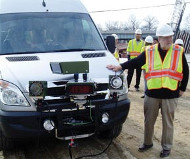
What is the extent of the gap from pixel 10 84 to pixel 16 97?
18cm

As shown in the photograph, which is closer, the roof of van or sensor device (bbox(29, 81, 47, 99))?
sensor device (bbox(29, 81, 47, 99))

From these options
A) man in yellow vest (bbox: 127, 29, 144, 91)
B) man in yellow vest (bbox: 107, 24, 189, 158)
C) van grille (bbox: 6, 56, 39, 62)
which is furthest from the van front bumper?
man in yellow vest (bbox: 127, 29, 144, 91)

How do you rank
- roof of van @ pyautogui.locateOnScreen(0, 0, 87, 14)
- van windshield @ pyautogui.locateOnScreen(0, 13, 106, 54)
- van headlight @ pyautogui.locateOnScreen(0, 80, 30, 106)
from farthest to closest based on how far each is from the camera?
roof of van @ pyautogui.locateOnScreen(0, 0, 87, 14), van windshield @ pyautogui.locateOnScreen(0, 13, 106, 54), van headlight @ pyautogui.locateOnScreen(0, 80, 30, 106)

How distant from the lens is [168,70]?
4172 millimetres

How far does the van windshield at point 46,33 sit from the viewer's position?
15.1 feet

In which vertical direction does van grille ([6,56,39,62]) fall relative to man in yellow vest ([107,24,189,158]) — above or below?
above

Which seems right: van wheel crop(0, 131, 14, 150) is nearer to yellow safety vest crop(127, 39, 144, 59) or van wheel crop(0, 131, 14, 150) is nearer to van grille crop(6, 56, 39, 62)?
van grille crop(6, 56, 39, 62)

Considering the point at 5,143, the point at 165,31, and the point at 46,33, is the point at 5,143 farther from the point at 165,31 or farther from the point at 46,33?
the point at 165,31

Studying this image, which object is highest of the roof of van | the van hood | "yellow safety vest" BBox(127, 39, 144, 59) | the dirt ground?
the roof of van

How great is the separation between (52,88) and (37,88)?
24 cm

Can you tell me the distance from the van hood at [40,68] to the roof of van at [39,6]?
1.14 m

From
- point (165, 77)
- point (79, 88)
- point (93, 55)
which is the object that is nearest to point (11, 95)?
point (79, 88)

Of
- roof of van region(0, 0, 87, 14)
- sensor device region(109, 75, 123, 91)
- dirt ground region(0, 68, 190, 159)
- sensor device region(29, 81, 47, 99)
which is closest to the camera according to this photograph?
sensor device region(29, 81, 47, 99)

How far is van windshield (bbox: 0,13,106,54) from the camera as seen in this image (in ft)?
15.1
